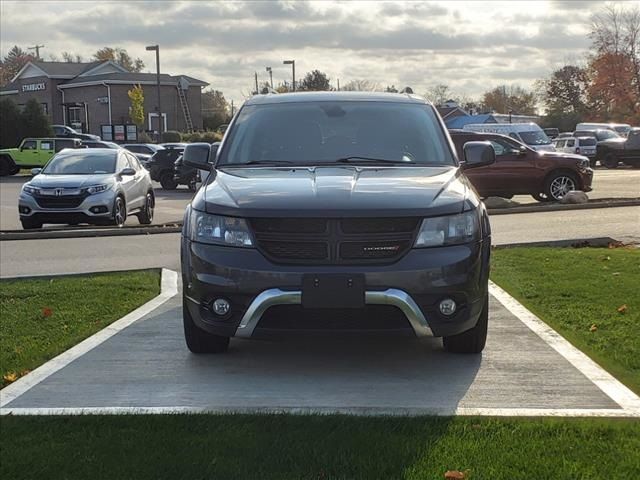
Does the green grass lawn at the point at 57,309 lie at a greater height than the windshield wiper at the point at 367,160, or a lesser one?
lesser

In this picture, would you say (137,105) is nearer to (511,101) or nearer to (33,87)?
(33,87)

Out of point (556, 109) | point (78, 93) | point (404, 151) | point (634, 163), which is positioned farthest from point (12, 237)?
point (556, 109)

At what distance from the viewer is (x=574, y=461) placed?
3.62 meters

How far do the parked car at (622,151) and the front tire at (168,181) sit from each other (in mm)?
20497

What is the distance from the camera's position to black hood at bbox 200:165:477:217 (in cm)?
474

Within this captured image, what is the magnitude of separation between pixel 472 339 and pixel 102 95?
218ft

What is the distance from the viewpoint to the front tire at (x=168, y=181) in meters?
28.0

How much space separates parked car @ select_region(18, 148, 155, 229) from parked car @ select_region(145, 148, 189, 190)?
39.6 feet

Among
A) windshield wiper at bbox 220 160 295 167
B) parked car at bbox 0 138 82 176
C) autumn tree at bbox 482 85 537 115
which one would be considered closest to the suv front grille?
windshield wiper at bbox 220 160 295 167

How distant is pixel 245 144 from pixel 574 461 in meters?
3.48

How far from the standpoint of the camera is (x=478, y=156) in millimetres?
6402

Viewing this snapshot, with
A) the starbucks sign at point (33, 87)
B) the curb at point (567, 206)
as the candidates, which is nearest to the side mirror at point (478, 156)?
the curb at point (567, 206)

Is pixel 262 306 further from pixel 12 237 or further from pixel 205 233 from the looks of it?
pixel 12 237

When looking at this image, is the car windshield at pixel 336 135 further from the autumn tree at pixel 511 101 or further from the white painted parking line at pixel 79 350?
the autumn tree at pixel 511 101
